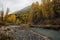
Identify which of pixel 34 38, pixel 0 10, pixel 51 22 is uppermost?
pixel 0 10

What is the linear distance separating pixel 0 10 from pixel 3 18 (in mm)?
200

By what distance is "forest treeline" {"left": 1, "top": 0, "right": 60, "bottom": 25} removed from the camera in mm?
2771

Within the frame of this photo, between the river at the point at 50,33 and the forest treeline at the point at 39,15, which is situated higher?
the forest treeline at the point at 39,15

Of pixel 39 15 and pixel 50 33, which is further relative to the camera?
pixel 39 15

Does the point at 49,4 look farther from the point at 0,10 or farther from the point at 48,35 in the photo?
the point at 0,10

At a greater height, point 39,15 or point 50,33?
point 39,15

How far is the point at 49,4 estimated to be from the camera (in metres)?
2.81

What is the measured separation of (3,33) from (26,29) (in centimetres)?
45

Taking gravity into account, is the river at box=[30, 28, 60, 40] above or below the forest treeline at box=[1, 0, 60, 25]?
below

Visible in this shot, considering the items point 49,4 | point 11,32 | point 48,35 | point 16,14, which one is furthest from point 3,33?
point 49,4

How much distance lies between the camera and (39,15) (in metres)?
2.80

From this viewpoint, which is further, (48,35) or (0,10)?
(0,10)

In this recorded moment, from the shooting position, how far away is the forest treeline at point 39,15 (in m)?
2.77

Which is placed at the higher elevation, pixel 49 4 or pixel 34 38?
pixel 49 4
